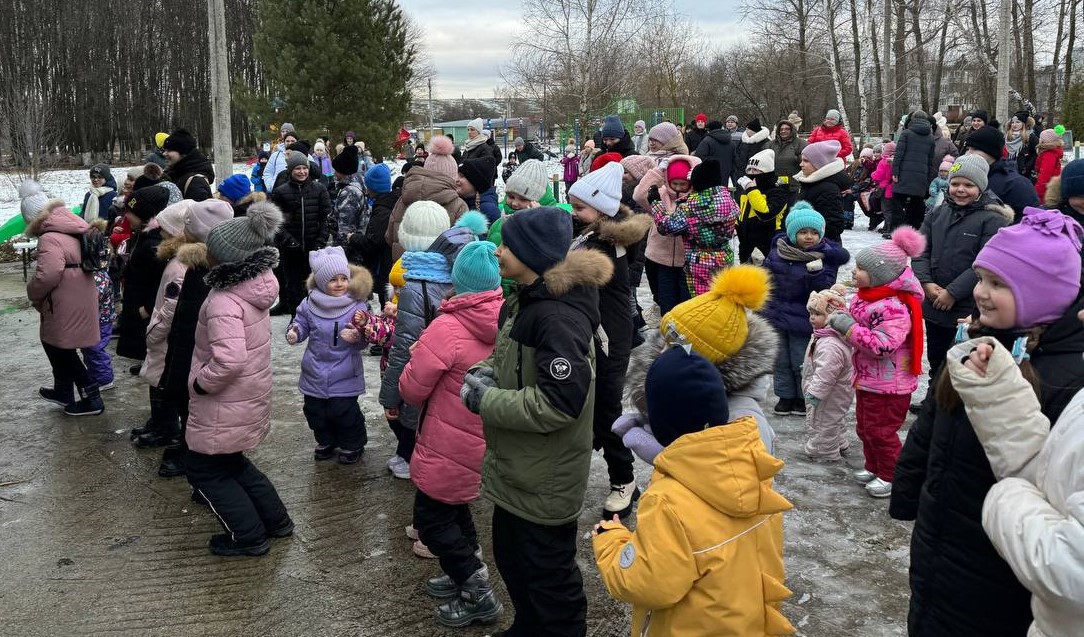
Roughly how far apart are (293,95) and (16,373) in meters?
17.6

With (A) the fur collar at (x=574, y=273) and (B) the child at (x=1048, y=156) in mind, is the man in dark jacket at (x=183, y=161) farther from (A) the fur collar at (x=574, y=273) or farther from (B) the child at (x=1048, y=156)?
(B) the child at (x=1048, y=156)

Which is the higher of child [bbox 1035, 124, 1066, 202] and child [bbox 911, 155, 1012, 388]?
child [bbox 1035, 124, 1066, 202]

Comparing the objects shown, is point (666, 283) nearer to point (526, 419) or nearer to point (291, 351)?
point (291, 351)

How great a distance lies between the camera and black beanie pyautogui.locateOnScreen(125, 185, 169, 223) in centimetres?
628

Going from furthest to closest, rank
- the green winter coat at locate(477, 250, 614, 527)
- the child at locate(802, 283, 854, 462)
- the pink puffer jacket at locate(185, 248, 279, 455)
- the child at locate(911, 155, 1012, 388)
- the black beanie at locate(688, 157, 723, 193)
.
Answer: the black beanie at locate(688, 157, 723, 193), the child at locate(911, 155, 1012, 388), the child at locate(802, 283, 854, 462), the pink puffer jacket at locate(185, 248, 279, 455), the green winter coat at locate(477, 250, 614, 527)

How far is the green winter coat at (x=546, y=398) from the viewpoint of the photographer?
10.1 ft

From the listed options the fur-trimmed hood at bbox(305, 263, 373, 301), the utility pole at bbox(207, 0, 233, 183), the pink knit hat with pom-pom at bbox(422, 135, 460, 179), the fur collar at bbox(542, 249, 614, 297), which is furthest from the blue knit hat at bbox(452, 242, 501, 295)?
the utility pole at bbox(207, 0, 233, 183)

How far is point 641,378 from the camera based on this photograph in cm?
307

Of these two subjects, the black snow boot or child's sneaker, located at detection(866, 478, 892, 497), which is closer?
the black snow boot

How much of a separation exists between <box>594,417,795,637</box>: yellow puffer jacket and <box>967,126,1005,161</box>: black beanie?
541 centimetres

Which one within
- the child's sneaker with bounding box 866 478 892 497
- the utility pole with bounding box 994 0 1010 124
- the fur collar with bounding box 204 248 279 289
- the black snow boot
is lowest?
the black snow boot

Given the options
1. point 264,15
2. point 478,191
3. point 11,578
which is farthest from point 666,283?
point 264,15

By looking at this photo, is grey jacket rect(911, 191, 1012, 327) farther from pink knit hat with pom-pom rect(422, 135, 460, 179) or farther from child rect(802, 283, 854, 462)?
pink knit hat with pom-pom rect(422, 135, 460, 179)

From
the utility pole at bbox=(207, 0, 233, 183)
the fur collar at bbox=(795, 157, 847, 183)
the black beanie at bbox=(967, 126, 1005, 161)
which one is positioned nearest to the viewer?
the black beanie at bbox=(967, 126, 1005, 161)
